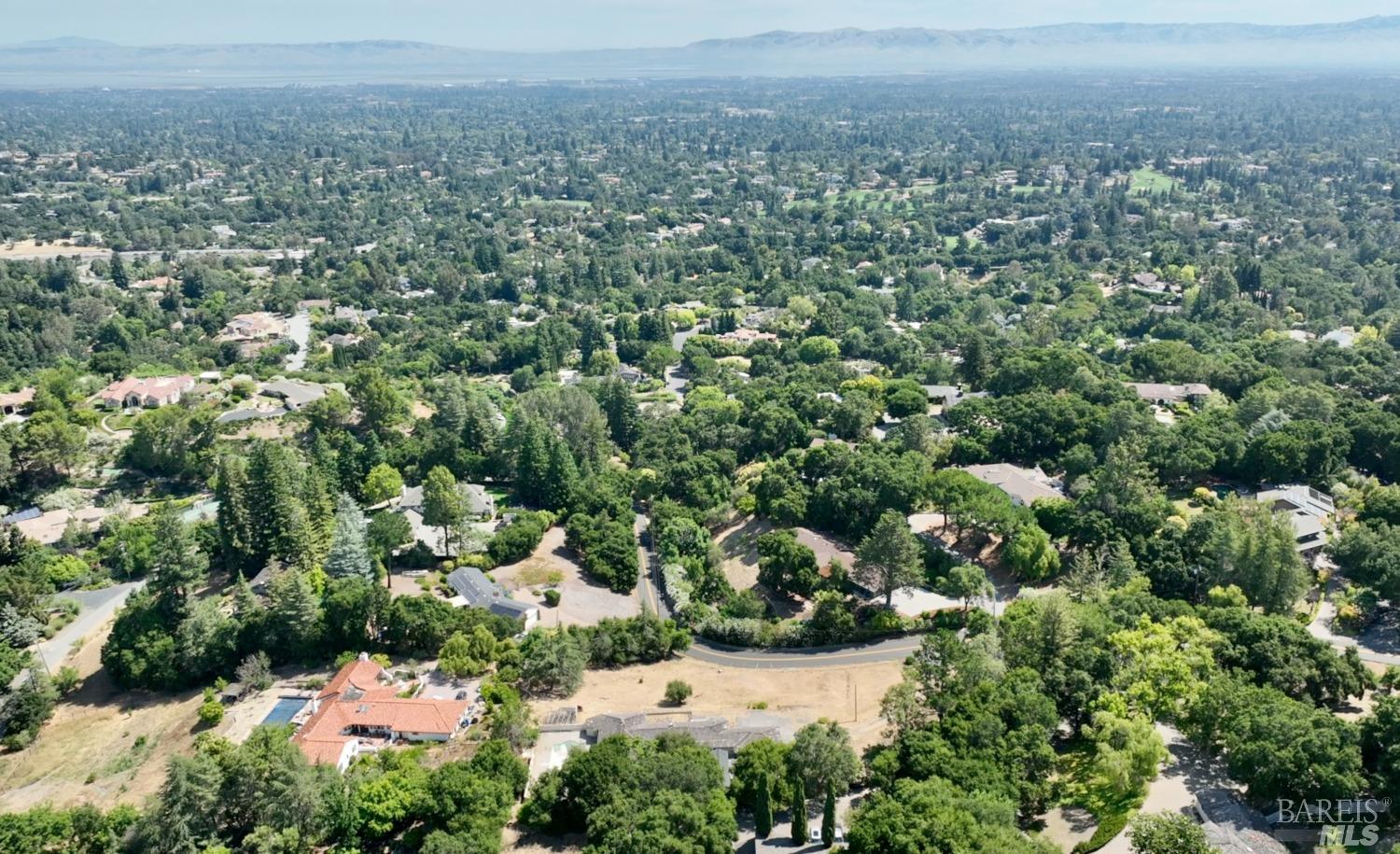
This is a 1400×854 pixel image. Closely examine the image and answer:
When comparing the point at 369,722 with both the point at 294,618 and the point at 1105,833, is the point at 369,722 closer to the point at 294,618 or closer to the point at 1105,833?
the point at 294,618

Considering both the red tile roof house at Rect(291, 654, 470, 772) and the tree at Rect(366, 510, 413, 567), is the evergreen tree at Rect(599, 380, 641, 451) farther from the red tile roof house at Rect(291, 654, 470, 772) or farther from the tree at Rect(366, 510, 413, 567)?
the red tile roof house at Rect(291, 654, 470, 772)

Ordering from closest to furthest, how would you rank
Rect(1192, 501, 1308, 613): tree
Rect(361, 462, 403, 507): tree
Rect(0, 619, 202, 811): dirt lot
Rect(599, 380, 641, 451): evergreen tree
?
Rect(0, 619, 202, 811): dirt lot, Rect(1192, 501, 1308, 613): tree, Rect(361, 462, 403, 507): tree, Rect(599, 380, 641, 451): evergreen tree

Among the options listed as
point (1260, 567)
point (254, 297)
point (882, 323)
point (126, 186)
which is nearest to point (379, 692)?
point (1260, 567)

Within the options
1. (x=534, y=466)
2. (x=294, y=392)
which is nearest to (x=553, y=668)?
(x=534, y=466)

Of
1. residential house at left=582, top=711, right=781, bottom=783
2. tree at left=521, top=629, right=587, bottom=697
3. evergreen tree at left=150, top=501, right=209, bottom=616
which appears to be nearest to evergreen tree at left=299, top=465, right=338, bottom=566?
evergreen tree at left=150, top=501, right=209, bottom=616

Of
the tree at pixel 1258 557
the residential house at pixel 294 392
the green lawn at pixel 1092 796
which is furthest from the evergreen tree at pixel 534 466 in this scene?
the tree at pixel 1258 557

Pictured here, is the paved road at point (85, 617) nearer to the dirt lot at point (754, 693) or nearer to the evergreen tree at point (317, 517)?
the evergreen tree at point (317, 517)
